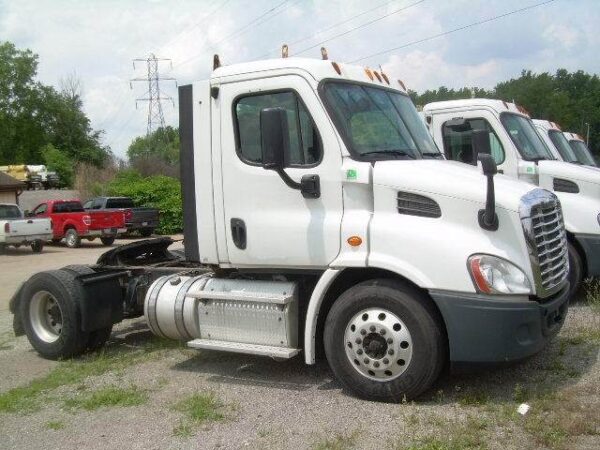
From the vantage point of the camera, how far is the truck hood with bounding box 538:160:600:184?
8.91 meters

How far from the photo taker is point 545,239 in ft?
17.6

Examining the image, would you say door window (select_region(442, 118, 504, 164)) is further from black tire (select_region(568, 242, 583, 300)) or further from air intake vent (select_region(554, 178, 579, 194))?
black tire (select_region(568, 242, 583, 300))

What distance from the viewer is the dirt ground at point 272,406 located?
468cm

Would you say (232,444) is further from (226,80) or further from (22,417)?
(226,80)

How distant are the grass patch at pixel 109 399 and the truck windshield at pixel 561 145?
28.7ft

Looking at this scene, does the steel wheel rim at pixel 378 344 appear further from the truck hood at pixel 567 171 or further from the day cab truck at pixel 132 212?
the day cab truck at pixel 132 212

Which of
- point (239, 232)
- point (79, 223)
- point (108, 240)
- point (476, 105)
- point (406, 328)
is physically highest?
point (476, 105)

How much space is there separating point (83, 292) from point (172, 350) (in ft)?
3.83

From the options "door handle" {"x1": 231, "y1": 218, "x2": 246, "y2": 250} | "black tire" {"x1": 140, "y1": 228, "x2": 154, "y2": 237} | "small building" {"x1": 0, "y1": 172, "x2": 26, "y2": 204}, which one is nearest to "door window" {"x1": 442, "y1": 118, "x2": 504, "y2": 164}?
"door handle" {"x1": 231, "y1": 218, "x2": 246, "y2": 250}

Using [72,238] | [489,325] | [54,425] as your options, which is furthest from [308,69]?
[72,238]

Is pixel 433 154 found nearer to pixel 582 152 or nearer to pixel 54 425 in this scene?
pixel 54 425

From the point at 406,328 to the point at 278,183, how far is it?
167 centimetres

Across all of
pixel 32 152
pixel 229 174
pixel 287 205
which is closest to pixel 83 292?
→ pixel 229 174

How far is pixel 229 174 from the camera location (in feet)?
20.3
